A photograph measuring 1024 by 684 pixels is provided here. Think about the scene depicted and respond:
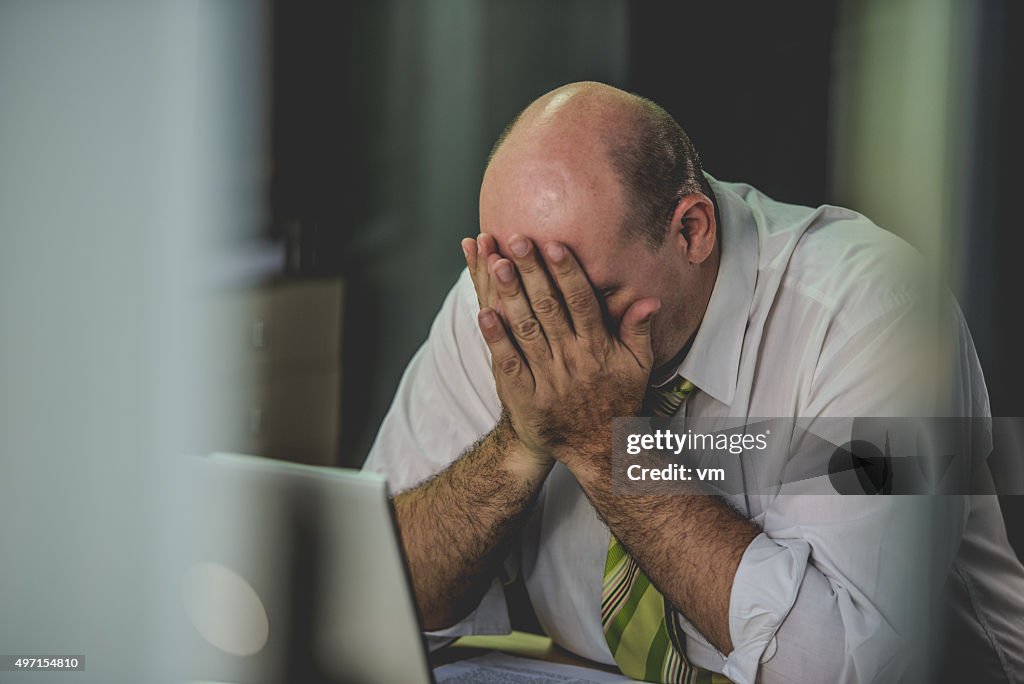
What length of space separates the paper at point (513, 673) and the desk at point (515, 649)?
0.05 ft

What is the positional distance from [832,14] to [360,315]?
2.01 ft

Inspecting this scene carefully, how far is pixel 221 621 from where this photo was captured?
0.99 m

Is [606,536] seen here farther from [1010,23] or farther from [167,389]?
[1010,23]

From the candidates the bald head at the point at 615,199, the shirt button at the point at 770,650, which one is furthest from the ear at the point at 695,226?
the shirt button at the point at 770,650

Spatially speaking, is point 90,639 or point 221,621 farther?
point 90,639

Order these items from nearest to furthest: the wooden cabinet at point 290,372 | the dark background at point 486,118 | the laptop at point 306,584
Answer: the laptop at point 306,584 → the dark background at point 486,118 → the wooden cabinet at point 290,372

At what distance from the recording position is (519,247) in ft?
3.27

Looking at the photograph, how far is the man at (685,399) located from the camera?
99 cm

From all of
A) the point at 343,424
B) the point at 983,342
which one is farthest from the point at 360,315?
the point at 983,342

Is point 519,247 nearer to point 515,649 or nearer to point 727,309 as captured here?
point 727,309

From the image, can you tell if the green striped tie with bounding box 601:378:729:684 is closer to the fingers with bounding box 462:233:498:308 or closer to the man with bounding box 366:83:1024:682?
the man with bounding box 366:83:1024:682

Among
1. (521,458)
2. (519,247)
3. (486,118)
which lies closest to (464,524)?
(521,458)

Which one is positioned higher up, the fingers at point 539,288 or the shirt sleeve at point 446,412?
the fingers at point 539,288

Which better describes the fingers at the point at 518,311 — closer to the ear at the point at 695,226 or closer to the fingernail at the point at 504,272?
the fingernail at the point at 504,272
